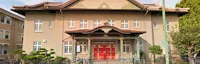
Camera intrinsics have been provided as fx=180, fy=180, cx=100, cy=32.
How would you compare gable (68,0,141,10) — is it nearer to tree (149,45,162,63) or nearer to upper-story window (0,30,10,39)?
tree (149,45,162,63)

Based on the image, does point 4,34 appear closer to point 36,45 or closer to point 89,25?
point 36,45

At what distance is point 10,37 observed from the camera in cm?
3103

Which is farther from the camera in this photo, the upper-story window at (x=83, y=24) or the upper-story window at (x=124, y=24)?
the upper-story window at (x=124, y=24)

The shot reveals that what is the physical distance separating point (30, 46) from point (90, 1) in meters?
9.23

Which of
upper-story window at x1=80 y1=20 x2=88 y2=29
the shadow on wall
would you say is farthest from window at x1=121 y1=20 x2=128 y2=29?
upper-story window at x1=80 y1=20 x2=88 y2=29

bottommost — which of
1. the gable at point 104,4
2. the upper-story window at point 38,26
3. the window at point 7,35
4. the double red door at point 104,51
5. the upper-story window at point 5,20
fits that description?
the double red door at point 104,51

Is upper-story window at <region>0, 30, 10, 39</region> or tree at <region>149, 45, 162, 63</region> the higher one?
upper-story window at <region>0, 30, 10, 39</region>

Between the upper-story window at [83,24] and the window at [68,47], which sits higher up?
the upper-story window at [83,24]

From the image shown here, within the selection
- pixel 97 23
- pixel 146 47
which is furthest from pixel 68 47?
pixel 146 47

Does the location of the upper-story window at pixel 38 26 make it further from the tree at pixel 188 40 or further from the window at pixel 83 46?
the tree at pixel 188 40

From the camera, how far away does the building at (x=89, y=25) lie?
71.6 feet

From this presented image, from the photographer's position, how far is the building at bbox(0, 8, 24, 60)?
29.2 metres

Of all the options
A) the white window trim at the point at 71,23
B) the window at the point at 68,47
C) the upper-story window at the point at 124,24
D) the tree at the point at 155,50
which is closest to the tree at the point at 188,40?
the tree at the point at 155,50

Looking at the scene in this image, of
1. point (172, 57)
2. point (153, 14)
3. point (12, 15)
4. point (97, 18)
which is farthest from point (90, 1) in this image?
point (12, 15)
